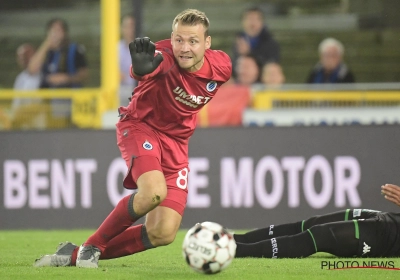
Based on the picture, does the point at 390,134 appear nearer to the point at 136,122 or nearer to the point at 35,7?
the point at 136,122

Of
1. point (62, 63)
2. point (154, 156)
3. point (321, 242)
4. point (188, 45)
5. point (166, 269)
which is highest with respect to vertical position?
point (188, 45)

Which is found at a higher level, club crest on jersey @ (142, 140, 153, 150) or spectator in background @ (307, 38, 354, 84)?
spectator in background @ (307, 38, 354, 84)

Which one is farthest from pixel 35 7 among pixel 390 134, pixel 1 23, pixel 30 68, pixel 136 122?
pixel 136 122

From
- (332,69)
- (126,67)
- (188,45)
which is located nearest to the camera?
(188,45)

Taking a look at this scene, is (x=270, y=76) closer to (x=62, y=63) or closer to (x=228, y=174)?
(x=228, y=174)

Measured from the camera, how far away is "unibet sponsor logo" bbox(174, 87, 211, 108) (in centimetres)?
627

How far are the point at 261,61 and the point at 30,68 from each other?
3576 millimetres

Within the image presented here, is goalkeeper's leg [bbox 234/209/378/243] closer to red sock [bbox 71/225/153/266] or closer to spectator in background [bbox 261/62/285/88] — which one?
red sock [bbox 71/225/153/266]

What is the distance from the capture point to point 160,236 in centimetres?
614

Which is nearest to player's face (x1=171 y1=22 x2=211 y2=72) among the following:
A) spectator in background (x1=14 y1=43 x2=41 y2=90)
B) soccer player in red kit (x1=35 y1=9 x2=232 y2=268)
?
soccer player in red kit (x1=35 y1=9 x2=232 y2=268)

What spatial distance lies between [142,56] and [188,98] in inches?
24.3

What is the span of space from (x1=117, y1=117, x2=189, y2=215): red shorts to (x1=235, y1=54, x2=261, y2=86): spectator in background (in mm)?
5454

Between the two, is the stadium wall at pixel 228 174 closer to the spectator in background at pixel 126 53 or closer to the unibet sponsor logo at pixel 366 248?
the spectator in background at pixel 126 53

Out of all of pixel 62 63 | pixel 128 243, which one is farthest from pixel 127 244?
pixel 62 63
